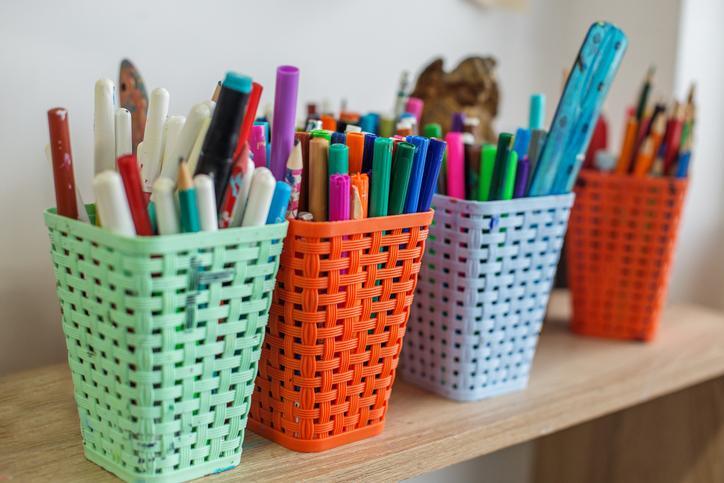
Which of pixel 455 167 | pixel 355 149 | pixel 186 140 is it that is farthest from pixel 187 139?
pixel 455 167

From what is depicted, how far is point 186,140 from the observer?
47cm

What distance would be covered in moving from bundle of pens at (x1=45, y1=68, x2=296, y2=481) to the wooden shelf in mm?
39

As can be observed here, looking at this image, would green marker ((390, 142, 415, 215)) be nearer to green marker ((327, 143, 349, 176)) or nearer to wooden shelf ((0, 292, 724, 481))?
green marker ((327, 143, 349, 176))

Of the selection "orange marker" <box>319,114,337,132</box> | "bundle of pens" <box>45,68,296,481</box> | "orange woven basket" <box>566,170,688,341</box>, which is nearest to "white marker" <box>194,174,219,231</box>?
"bundle of pens" <box>45,68,296,481</box>

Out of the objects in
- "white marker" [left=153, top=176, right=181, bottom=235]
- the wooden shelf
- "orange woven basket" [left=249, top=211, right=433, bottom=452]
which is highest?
"white marker" [left=153, top=176, right=181, bottom=235]

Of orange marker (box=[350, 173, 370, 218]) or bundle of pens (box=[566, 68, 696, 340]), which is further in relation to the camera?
bundle of pens (box=[566, 68, 696, 340])

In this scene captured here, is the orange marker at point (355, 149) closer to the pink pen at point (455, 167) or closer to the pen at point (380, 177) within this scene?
the pen at point (380, 177)

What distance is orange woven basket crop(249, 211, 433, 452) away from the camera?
0.50 metres

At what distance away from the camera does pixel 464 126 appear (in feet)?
2.31

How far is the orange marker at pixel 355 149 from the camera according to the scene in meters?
0.52

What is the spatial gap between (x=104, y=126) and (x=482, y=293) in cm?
31

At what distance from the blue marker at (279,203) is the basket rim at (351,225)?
2cm

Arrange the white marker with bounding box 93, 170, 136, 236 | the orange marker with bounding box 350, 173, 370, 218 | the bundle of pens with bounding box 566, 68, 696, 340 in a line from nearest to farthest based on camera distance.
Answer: the white marker with bounding box 93, 170, 136, 236 → the orange marker with bounding box 350, 173, 370, 218 → the bundle of pens with bounding box 566, 68, 696, 340

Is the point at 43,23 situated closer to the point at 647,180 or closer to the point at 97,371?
the point at 97,371
